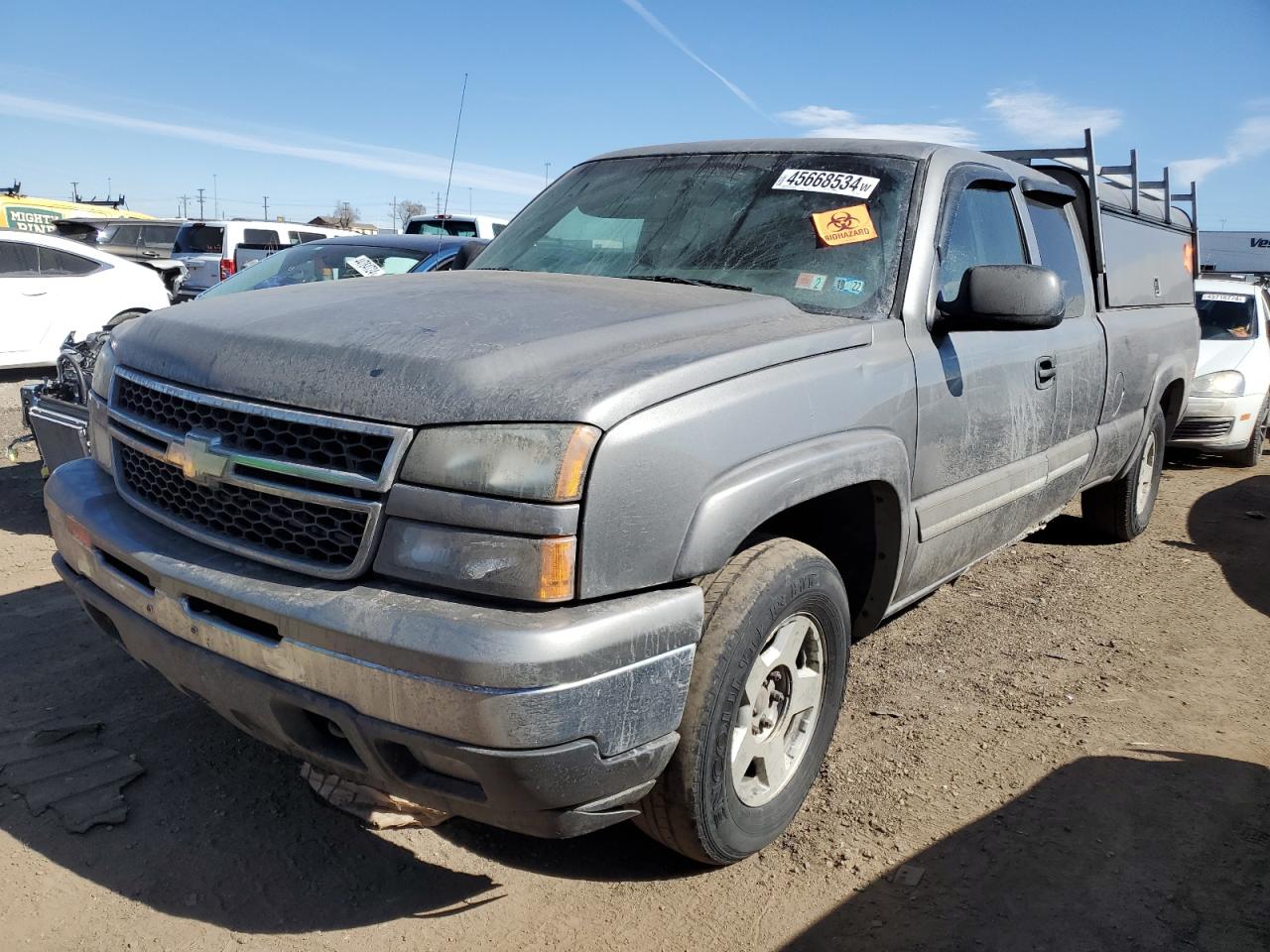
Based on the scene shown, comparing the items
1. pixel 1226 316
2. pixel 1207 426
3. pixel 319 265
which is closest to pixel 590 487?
pixel 319 265

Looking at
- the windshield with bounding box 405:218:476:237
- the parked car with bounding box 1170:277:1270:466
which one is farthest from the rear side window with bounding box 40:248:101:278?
the parked car with bounding box 1170:277:1270:466

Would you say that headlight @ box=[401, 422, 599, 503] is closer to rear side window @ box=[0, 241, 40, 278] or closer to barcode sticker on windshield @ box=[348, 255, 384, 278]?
barcode sticker on windshield @ box=[348, 255, 384, 278]

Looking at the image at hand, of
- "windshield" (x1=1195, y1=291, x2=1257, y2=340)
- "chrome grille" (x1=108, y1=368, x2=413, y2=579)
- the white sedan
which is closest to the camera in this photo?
"chrome grille" (x1=108, y1=368, x2=413, y2=579)

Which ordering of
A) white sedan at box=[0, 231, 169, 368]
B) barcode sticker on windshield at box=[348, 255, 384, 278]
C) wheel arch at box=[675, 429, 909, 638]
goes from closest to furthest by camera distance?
wheel arch at box=[675, 429, 909, 638] → barcode sticker on windshield at box=[348, 255, 384, 278] → white sedan at box=[0, 231, 169, 368]

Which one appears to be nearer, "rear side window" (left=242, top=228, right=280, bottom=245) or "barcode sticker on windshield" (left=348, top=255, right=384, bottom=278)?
"barcode sticker on windshield" (left=348, top=255, right=384, bottom=278)

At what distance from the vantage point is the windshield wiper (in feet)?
10.3

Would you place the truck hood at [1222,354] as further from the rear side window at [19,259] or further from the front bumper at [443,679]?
the rear side window at [19,259]

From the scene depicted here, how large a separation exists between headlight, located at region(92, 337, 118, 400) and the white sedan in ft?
26.5

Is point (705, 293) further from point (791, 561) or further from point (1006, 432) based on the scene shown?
point (1006, 432)

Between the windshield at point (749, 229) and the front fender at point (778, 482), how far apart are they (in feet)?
1.57

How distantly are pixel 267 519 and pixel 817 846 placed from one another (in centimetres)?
174

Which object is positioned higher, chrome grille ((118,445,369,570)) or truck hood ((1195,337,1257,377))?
truck hood ((1195,337,1257,377))

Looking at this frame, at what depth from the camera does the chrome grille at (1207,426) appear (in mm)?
8766

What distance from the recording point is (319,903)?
2.52 metres
